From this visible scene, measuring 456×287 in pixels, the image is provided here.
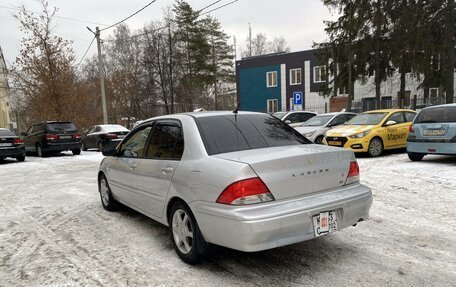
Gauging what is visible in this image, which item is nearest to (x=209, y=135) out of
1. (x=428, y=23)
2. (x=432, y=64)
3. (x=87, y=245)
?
(x=87, y=245)

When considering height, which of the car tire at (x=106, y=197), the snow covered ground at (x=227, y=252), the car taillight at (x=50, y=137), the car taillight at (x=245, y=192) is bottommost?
the snow covered ground at (x=227, y=252)

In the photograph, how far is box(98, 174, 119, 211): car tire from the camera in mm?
5691

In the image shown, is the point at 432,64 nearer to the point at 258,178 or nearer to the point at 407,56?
the point at 407,56

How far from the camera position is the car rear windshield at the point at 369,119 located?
36.4 feet

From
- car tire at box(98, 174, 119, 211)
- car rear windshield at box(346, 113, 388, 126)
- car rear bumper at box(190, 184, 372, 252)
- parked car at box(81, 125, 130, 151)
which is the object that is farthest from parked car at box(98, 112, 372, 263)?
parked car at box(81, 125, 130, 151)

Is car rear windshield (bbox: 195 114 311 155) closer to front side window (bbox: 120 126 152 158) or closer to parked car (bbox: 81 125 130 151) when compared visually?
front side window (bbox: 120 126 152 158)

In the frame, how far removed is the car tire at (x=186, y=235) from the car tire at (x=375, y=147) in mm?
8225

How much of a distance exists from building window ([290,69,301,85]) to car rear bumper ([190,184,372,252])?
119ft

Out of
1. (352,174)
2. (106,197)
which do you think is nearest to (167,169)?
(352,174)

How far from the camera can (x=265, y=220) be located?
114 inches

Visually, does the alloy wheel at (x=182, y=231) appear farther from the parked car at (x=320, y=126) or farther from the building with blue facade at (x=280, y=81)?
the building with blue facade at (x=280, y=81)

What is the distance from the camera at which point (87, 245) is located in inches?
167

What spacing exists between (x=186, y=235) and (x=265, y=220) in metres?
1.03

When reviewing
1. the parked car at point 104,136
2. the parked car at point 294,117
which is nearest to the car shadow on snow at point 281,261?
the parked car at point 294,117
